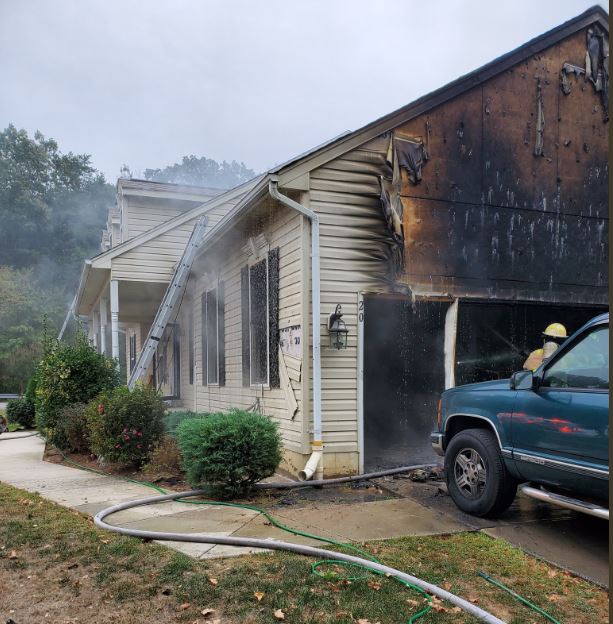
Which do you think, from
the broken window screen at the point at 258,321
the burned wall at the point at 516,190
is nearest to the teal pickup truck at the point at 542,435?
the burned wall at the point at 516,190

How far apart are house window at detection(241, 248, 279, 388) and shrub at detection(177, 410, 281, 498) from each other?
1795mm

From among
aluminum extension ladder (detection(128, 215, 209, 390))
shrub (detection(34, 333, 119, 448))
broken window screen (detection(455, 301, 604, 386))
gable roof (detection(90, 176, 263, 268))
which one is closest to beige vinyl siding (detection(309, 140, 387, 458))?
broken window screen (detection(455, 301, 604, 386))

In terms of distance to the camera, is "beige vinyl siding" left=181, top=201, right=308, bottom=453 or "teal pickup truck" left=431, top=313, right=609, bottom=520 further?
"beige vinyl siding" left=181, top=201, right=308, bottom=453

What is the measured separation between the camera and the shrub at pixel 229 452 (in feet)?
19.8

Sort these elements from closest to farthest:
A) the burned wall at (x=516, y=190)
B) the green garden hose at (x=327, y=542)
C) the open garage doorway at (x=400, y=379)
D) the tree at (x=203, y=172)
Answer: the green garden hose at (x=327, y=542) < the burned wall at (x=516, y=190) < the open garage doorway at (x=400, y=379) < the tree at (x=203, y=172)

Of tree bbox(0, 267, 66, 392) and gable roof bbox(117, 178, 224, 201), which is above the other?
gable roof bbox(117, 178, 224, 201)

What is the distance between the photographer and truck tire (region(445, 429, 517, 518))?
502cm

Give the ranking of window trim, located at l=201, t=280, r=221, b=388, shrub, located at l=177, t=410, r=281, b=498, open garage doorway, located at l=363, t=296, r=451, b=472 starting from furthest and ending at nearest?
window trim, located at l=201, t=280, r=221, b=388 < open garage doorway, located at l=363, t=296, r=451, b=472 < shrub, located at l=177, t=410, r=281, b=498

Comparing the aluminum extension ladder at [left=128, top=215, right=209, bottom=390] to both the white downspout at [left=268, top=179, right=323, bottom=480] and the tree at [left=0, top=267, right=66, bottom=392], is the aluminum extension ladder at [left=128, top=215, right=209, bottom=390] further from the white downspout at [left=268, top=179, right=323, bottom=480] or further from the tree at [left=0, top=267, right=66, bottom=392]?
the tree at [left=0, top=267, right=66, bottom=392]

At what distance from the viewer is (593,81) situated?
888cm

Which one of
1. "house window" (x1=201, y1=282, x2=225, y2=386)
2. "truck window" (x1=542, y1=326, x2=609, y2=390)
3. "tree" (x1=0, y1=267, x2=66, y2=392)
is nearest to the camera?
"truck window" (x1=542, y1=326, x2=609, y2=390)

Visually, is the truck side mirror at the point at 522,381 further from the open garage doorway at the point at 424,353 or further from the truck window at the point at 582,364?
the open garage doorway at the point at 424,353

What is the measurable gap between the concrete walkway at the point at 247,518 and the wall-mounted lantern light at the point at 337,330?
201cm

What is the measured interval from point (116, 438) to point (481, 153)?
6795 mm
